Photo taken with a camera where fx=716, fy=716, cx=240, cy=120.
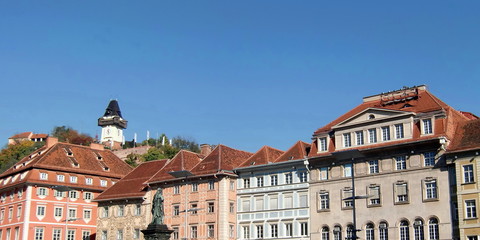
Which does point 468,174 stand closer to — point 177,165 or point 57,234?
point 177,165

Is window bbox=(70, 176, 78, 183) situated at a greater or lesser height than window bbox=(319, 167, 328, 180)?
greater

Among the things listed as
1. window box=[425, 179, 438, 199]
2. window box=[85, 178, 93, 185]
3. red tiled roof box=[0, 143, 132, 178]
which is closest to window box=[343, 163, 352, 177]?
window box=[425, 179, 438, 199]

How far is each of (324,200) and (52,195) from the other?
126 ft

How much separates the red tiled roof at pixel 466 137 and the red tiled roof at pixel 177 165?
3030cm

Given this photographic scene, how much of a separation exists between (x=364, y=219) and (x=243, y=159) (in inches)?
784

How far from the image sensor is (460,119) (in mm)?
63969

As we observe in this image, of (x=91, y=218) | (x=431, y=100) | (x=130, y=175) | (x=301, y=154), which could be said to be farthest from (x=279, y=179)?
(x=91, y=218)

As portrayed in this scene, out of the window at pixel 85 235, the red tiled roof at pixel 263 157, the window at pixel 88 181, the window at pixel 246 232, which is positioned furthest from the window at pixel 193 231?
the window at pixel 88 181

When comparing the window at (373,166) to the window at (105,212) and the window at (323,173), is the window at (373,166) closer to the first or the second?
the window at (323,173)

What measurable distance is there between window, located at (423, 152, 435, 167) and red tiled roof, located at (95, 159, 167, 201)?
33.0m

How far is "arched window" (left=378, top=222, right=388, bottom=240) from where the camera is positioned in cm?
6188

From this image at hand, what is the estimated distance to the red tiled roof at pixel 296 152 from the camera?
70.5 m

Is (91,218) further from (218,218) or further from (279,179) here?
(279,179)

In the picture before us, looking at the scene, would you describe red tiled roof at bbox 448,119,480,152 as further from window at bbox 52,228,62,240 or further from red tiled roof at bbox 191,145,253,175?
window at bbox 52,228,62,240
